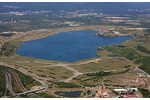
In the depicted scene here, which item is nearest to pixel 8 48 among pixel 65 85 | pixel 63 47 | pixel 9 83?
pixel 63 47

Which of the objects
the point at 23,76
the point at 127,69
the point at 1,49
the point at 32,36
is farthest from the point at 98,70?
the point at 32,36

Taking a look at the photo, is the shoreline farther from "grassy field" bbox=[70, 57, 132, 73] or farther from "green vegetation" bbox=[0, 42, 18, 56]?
"grassy field" bbox=[70, 57, 132, 73]

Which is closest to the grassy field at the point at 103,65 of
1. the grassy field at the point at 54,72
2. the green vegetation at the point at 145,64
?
the grassy field at the point at 54,72

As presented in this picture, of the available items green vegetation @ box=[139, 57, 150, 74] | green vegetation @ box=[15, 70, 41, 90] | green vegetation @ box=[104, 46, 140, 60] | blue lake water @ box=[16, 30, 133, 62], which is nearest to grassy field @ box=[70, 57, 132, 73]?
green vegetation @ box=[139, 57, 150, 74]

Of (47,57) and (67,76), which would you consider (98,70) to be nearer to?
(67,76)

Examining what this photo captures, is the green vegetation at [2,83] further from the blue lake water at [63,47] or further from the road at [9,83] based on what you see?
the blue lake water at [63,47]

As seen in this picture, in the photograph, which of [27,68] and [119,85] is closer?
[119,85]
